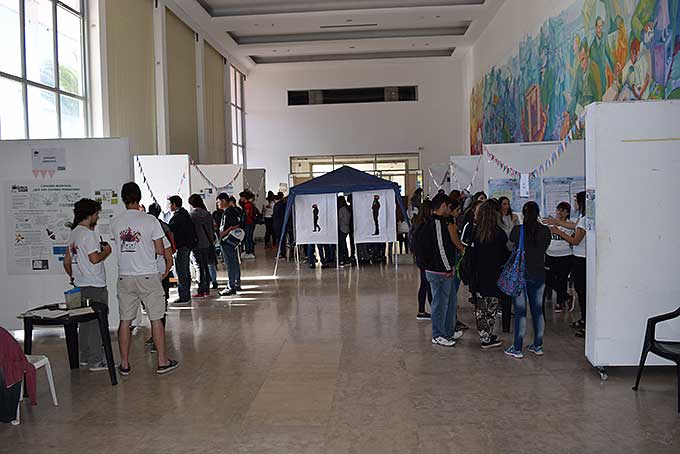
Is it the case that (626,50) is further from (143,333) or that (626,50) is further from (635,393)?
(143,333)

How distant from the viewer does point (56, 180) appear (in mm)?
7066

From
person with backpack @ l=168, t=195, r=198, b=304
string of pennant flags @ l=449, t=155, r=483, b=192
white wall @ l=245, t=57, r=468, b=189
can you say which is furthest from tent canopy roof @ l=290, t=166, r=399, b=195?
white wall @ l=245, t=57, r=468, b=189

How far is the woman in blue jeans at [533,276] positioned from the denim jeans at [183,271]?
471cm

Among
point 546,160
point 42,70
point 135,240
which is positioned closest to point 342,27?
point 42,70

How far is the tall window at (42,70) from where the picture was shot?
9055mm

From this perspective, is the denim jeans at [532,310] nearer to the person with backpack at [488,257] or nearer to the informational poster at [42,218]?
the person with backpack at [488,257]

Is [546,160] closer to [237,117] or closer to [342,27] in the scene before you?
[342,27]

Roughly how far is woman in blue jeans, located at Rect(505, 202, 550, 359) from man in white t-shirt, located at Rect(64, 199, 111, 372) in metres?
3.57

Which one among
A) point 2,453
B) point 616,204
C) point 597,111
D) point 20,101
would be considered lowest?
point 2,453

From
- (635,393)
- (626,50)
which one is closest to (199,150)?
(626,50)

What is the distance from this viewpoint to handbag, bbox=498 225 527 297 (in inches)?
228

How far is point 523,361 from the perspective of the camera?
18.9 ft

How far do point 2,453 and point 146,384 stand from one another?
1447 millimetres

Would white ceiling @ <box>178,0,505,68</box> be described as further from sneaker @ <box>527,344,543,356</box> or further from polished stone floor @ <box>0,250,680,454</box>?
sneaker @ <box>527,344,543,356</box>
